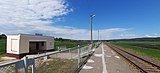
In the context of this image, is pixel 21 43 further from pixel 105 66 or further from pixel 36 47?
pixel 105 66

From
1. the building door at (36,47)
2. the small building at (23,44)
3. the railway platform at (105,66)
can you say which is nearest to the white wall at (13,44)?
the small building at (23,44)

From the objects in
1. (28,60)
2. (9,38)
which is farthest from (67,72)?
(9,38)

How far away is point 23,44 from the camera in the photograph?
42031 mm

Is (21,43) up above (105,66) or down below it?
above

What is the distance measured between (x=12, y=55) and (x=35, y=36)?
631 centimetres

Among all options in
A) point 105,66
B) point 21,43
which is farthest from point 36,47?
point 105,66

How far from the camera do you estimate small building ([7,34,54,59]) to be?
135ft

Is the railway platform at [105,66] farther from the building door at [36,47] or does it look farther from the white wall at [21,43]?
the building door at [36,47]

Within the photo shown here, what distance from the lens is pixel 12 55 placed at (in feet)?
139

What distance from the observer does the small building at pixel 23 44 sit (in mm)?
41156

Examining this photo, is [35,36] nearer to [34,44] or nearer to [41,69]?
[34,44]

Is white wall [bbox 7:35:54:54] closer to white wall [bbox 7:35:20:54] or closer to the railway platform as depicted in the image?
white wall [bbox 7:35:20:54]

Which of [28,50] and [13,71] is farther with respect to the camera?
[28,50]

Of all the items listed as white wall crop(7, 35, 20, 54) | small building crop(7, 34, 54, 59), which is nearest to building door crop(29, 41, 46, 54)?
small building crop(7, 34, 54, 59)
